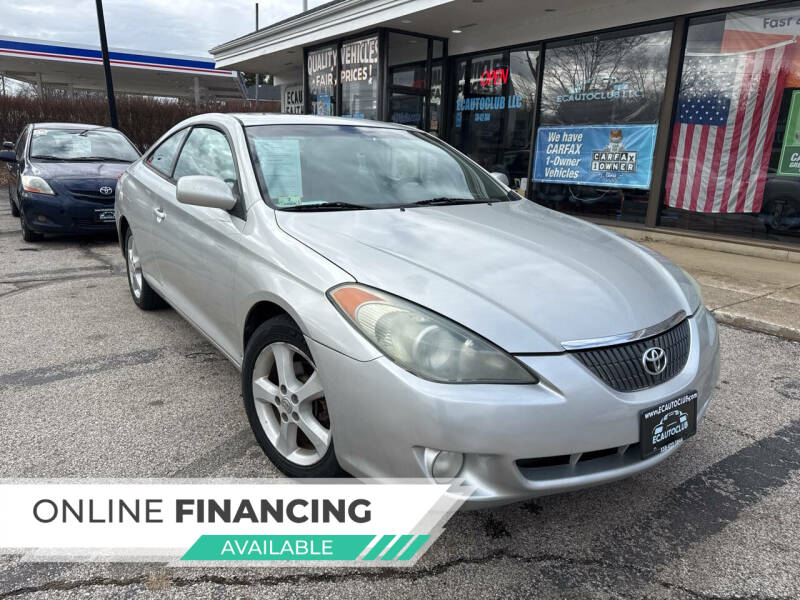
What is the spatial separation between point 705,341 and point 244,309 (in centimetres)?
192

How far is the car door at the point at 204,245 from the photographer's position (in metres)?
2.80

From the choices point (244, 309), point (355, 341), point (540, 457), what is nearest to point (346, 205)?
point (244, 309)

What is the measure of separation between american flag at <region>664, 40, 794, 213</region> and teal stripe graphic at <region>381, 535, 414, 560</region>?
22.7ft

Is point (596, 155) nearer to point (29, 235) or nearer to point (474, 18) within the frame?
point (474, 18)

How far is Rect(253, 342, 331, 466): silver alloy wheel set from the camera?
7.25ft

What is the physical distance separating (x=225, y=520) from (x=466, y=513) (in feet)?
3.06

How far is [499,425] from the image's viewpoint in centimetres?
175

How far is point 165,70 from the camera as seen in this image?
2609 cm

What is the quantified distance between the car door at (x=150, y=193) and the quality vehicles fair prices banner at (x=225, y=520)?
6.24 feet

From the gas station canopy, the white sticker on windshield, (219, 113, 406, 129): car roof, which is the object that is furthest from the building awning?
the gas station canopy

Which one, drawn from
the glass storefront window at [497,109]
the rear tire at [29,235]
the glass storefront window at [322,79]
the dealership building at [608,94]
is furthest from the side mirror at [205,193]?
the glass storefront window at [322,79]

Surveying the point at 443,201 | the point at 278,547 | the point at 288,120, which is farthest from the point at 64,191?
the point at 278,547

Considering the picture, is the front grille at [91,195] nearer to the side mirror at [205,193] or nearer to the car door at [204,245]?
the car door at [204,245]

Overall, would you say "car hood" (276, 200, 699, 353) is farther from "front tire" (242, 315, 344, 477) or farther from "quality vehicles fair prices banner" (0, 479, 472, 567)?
"quality vehicles fair prices banner" (0, 479, 472, 567)
